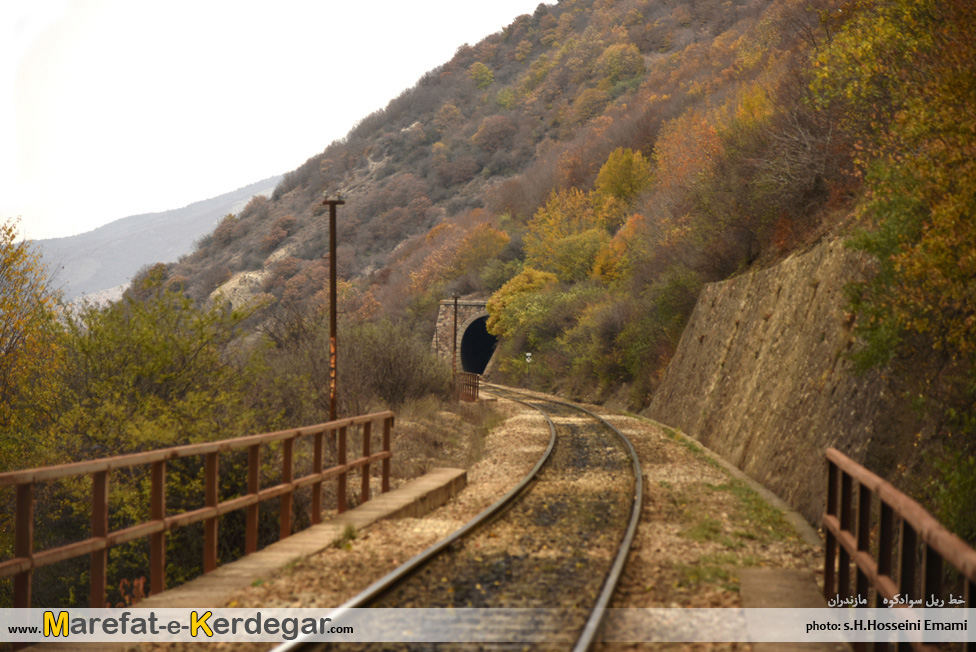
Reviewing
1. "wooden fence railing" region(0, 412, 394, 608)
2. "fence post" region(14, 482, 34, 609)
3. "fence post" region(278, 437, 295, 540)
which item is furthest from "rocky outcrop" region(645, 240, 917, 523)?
"fence post" region(14, 482, 34, 609)

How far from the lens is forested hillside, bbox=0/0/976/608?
30.2 ft

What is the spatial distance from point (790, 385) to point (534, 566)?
28.8ft

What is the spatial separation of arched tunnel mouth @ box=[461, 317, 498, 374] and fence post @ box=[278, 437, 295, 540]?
4863cm

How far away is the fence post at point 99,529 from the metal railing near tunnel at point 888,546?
5662 mm

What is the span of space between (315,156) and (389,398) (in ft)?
366

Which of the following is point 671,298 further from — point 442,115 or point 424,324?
point 442,115

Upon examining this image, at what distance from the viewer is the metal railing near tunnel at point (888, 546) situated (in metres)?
3.96

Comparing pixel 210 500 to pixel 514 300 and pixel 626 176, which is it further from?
pixel 626 176

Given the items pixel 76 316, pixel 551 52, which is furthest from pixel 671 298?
pixel 551 52

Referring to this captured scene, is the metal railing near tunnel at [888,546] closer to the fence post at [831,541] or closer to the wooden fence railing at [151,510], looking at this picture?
the fence post at [831,541]

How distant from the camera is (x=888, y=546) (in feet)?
16.8

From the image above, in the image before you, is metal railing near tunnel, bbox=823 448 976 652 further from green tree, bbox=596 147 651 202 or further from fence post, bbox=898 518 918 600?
green tree, bbox=596 147 651 202

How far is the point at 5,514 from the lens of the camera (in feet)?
44.2

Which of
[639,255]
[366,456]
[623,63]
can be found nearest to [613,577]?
[366,456]
